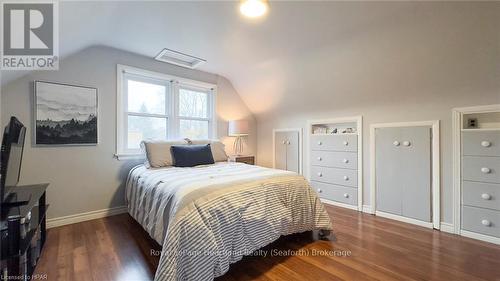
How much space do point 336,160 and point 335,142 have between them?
279 mm

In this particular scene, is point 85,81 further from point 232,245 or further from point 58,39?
point 232,245

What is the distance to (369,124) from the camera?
3002mm

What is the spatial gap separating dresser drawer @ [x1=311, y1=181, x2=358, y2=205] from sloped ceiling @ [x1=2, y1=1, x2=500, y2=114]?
4.37ft

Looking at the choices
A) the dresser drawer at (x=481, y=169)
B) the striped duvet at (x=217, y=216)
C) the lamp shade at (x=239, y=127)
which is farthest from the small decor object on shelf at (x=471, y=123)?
the lamp shade at (x=239, y=127)

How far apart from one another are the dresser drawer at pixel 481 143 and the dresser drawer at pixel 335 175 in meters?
1.21

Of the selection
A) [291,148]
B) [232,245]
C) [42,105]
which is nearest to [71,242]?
[42,105]

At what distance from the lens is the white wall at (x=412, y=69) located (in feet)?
6.21

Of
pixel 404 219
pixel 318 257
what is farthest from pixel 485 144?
pixel 318 257

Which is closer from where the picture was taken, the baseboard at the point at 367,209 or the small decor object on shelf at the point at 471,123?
the small decor object on shelf at the point at 471,123

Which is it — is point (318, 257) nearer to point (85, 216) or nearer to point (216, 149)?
point (216, 149)

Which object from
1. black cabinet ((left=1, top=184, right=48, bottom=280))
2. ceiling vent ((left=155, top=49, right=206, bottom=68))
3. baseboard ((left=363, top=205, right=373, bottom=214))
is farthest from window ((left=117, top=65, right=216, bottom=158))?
baseboard ((left=363, top=205, right=373, bottom=214))

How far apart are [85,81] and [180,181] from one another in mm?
2014

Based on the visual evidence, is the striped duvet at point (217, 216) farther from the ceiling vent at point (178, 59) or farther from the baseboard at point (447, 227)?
the ceiling vent at point (178, 59)

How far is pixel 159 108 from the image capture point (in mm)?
3375
